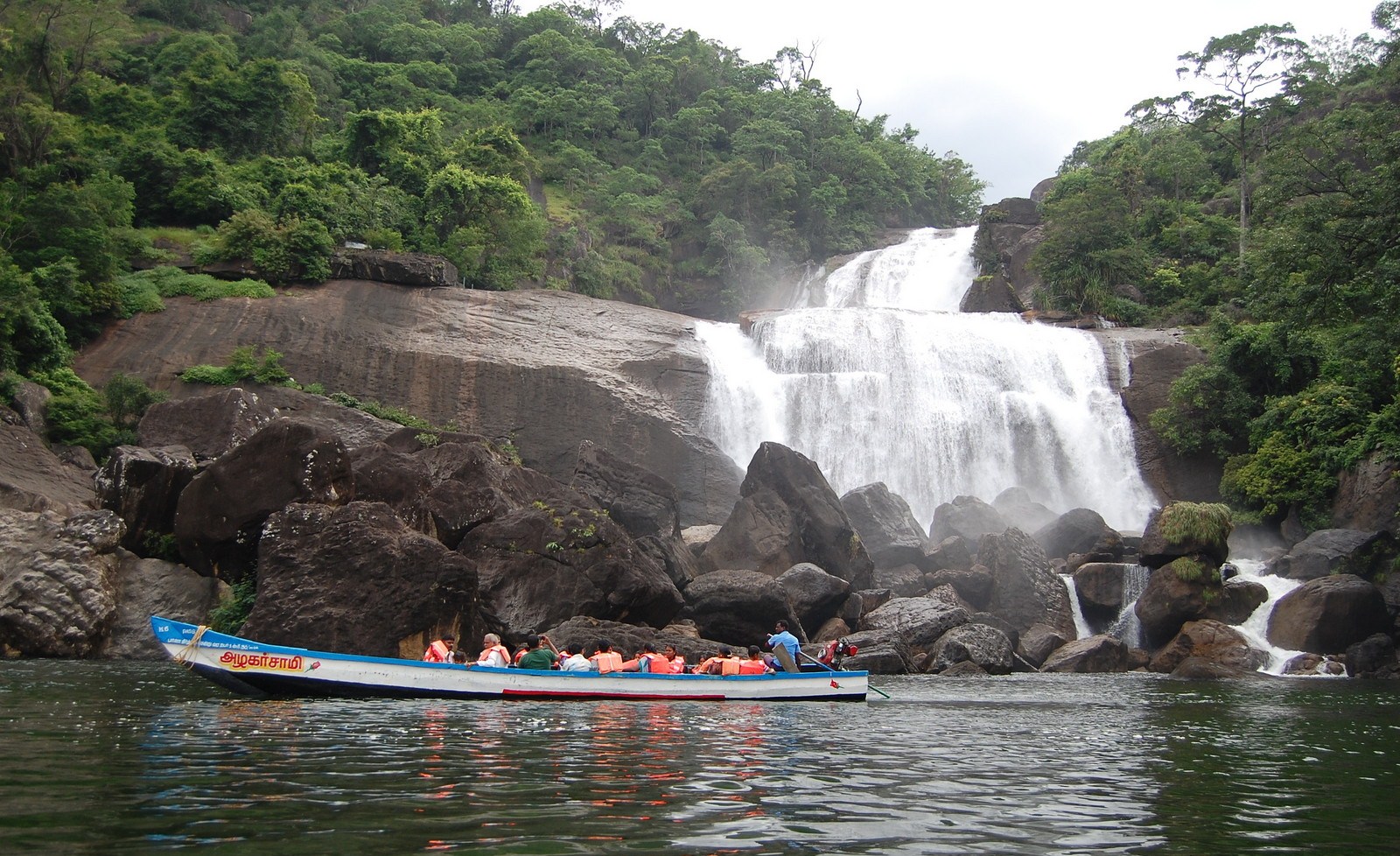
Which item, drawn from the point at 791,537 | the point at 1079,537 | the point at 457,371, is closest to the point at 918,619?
the point at 791,537

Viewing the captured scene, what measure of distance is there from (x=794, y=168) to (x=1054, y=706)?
2035 inches

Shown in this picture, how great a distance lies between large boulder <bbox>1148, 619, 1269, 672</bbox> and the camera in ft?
Answer: 74.9

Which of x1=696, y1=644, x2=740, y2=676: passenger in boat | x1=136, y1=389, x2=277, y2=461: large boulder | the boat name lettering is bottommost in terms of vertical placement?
x1=696, y1=644, x2=740, y2=676: passenger in boat

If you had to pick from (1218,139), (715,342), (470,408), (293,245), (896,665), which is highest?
(1218,139)

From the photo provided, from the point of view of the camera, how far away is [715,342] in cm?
3997

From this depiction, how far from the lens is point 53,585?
68.9 feet

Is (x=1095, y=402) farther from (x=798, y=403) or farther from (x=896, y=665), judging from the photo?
(x=896, y=665)

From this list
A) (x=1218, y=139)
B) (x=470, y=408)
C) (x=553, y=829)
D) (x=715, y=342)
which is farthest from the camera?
(x=1218, y=139)

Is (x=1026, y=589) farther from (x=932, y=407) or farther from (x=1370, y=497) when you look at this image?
(x=932, y=407)

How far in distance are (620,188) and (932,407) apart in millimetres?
29789

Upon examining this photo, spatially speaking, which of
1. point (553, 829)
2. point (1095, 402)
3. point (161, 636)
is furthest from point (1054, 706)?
point (1095, 402)

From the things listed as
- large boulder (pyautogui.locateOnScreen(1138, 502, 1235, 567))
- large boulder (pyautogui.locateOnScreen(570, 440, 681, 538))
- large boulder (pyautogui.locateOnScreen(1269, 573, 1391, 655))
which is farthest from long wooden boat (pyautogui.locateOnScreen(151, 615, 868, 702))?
large boulder (pyautogui.locateOnScreen(1269, 573, 1391, 655))

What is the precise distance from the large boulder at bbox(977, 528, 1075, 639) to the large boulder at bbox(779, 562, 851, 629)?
14.9 feet

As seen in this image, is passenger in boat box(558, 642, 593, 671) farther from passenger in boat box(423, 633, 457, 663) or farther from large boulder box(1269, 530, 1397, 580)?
large boulder box(1269, 530, 1397, 580)
